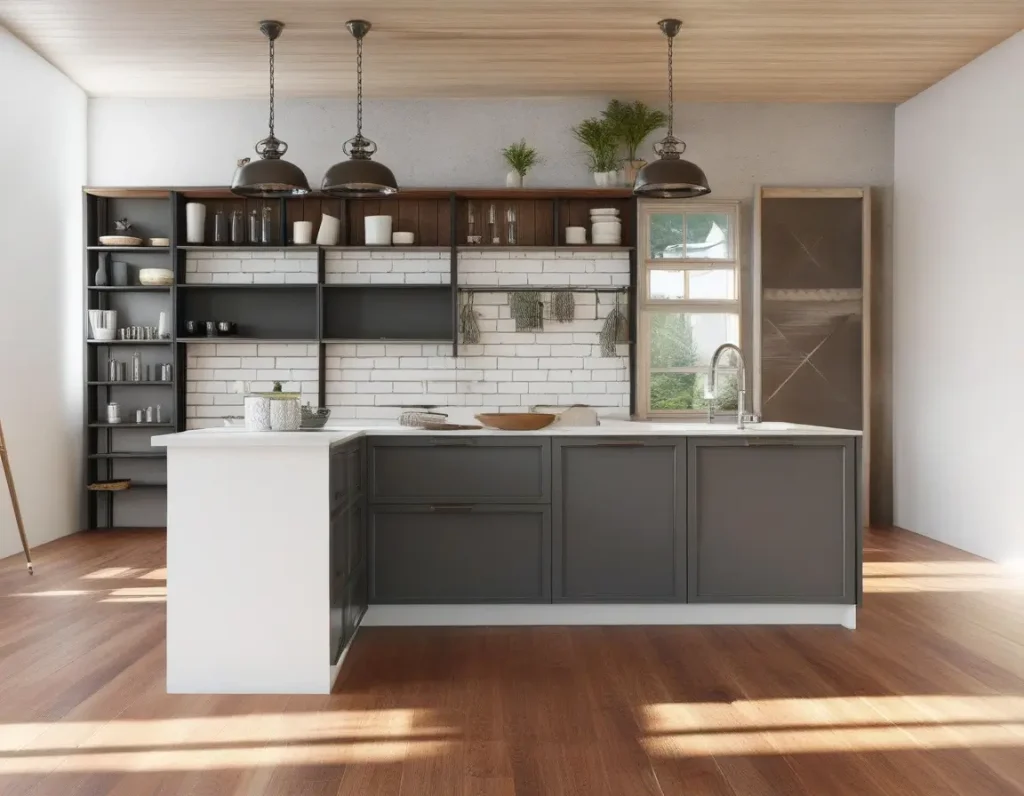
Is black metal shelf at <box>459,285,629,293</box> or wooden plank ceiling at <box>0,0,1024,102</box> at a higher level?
wooden plank ceiling at <box>0,0,1024,102</box>

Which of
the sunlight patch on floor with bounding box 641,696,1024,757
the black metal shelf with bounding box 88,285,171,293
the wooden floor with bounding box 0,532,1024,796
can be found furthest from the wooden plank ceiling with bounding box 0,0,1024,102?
the sunlight patch on floor with bounding box 641,696,1024,757

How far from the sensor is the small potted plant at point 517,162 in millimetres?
7098

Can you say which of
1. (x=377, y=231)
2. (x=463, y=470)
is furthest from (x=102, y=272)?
(x=463, y=470)

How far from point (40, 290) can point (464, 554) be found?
13.0ft

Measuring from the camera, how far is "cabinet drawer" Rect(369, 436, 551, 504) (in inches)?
166

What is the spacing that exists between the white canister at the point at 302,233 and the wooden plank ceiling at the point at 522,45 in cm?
104

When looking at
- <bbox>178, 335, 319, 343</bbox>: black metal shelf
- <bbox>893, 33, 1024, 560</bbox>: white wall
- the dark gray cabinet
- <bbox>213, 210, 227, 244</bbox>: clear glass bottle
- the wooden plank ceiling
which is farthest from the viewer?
<bbox>213, 210, 227, 244</bbox>: clear glass bottle

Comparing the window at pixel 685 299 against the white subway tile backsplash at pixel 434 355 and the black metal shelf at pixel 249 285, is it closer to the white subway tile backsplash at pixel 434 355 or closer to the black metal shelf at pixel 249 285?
the white subway tile backsplash at pixel 434 355

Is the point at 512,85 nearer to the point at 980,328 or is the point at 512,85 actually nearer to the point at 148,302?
the point at 148,302

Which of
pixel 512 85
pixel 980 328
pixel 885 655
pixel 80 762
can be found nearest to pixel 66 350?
pixel 512 85

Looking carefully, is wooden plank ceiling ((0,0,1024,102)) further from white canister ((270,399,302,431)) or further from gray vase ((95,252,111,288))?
white canister ((270,399,302,431))

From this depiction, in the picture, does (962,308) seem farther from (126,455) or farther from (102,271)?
(102,271)

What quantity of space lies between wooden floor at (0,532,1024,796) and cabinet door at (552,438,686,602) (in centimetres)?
21

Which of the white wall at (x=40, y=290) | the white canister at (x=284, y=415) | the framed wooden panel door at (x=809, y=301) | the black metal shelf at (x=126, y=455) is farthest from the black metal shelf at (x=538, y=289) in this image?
the white canister at (x=284, y=415)
